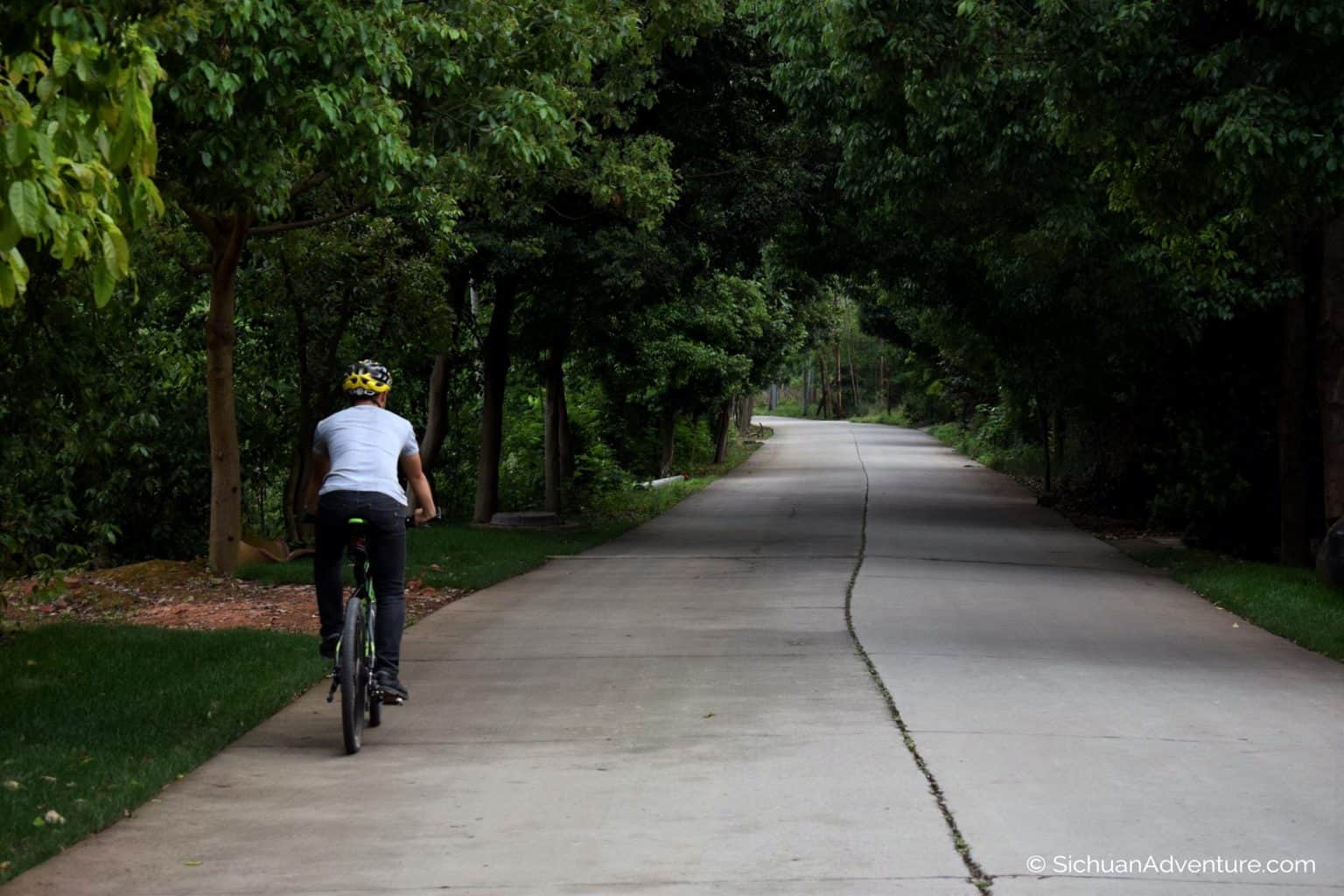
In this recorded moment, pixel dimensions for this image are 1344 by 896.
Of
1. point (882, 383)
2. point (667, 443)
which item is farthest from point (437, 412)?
point (882, 383)

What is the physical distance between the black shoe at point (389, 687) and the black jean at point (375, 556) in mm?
32

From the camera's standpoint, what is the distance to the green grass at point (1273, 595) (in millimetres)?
13336

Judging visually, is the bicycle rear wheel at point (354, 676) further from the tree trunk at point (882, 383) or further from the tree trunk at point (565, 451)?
the tree trunk at point (882, 383)

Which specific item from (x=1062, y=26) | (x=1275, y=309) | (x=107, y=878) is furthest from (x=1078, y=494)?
(x=107, y=878)

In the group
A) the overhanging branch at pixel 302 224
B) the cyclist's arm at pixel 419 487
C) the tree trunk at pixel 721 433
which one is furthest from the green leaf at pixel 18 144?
the tree trunk at pixel 721 433

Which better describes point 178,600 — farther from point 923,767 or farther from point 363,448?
point 923,767

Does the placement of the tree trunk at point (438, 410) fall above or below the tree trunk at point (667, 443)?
above

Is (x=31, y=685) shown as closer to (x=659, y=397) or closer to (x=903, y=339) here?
(x=659, y=397)

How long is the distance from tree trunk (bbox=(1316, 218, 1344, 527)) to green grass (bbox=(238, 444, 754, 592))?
8917 mm

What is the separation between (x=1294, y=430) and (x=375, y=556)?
1393 cm

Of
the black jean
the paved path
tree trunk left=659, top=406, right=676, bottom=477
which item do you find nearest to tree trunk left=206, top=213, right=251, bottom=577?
the paved path

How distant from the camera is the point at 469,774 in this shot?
24.7ft

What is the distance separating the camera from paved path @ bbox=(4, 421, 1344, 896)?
19.4 feet

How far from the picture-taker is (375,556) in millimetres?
8438
